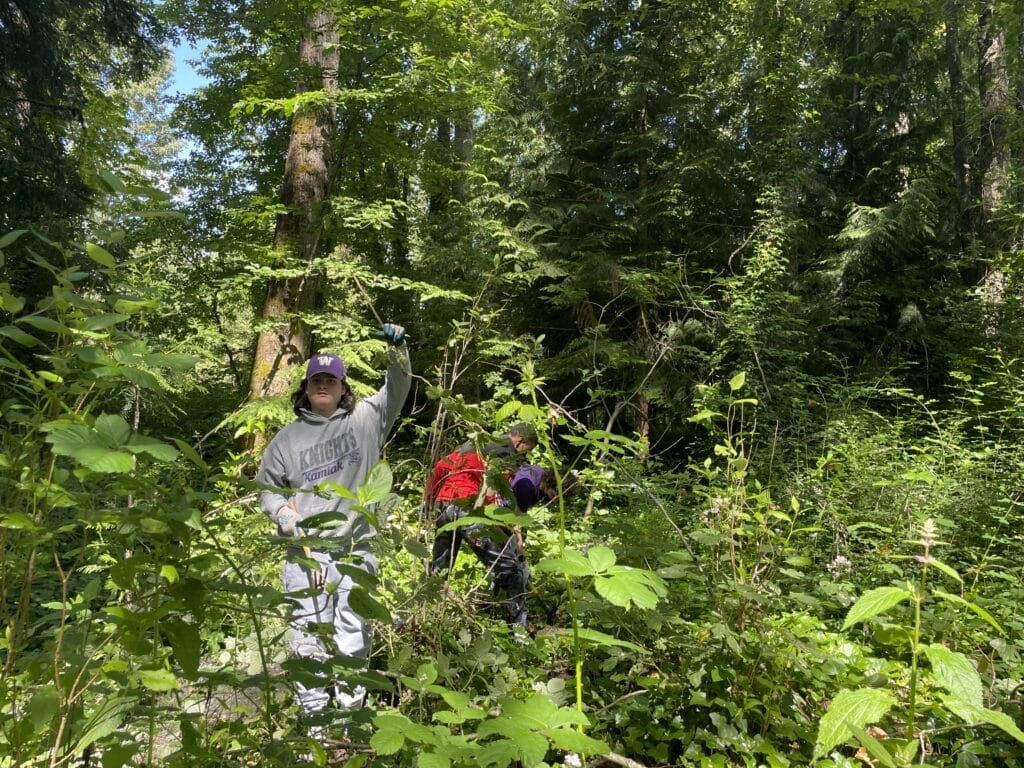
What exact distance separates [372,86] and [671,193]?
12.9 feet

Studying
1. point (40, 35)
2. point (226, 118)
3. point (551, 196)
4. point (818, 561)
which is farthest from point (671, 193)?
point (40, 35)

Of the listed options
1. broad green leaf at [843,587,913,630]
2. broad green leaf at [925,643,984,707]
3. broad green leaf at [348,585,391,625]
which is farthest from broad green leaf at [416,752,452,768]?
broad green leaf at [925,643,984,707]

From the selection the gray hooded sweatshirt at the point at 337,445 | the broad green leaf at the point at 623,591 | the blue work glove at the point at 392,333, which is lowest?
the gray hooded sweatshirt at the point at 337,445

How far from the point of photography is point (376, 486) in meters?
1.31

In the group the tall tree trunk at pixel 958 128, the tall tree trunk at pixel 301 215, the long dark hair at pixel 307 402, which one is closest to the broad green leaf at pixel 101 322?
the long dark hair at pixel 307 402

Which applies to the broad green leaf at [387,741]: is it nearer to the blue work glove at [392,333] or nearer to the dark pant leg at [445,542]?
the blue work glove at [392,333]

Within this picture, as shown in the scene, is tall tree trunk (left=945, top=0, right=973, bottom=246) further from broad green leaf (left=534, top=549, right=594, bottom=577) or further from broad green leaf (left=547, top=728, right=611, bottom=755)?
broad green leaf (left=547, top=728, right=611, bottom=755)

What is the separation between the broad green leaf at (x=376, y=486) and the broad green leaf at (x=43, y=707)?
59 centimetres

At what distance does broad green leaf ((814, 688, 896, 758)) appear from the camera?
101 centimetres

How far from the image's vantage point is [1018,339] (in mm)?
7414

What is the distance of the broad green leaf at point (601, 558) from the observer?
1195 millimetres

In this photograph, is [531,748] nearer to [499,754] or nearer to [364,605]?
[499,754]

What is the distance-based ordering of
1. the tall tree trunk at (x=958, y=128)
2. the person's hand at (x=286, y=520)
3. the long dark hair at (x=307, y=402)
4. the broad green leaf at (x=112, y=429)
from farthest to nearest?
1. the tall tree trunk at (x=958, y=128)
2. the long dark hair at (x=307, y=402)
3. the person's hand at (x=286, y=520)
4. the broad green leaf at (x=112, y=429)

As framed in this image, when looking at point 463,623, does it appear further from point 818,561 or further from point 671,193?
point 671,193
